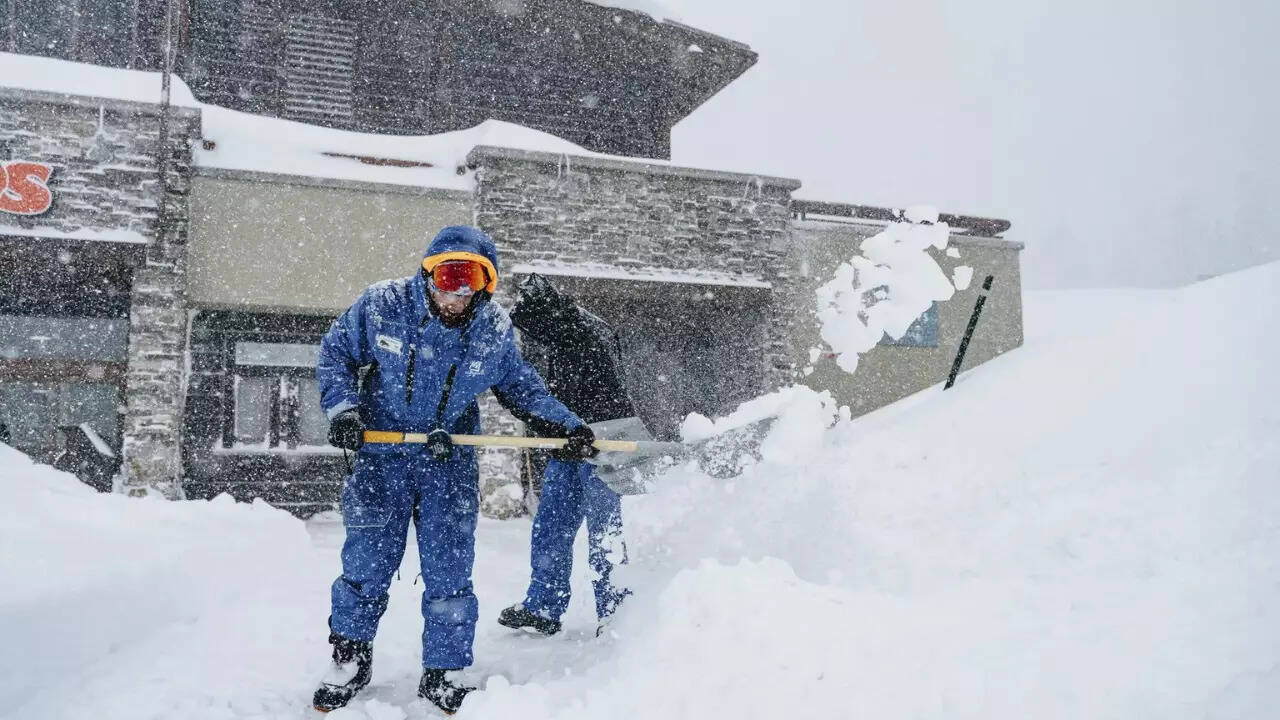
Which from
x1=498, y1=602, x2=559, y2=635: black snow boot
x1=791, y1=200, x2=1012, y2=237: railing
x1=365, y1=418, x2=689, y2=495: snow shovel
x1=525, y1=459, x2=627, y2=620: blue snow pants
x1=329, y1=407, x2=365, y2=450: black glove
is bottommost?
x1=498, y1=602, x2=559, y2=635: black snow boot

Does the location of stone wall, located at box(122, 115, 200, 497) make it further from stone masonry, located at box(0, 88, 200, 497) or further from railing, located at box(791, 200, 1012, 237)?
railing, located at box(791, 200, 1012, 237)

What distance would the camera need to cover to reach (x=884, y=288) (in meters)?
11.7

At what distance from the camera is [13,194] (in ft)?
24.8

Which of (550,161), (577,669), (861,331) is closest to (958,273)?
(861,331)

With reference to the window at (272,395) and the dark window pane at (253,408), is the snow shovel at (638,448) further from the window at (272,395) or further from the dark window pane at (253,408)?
the dark window pane at (253,408)

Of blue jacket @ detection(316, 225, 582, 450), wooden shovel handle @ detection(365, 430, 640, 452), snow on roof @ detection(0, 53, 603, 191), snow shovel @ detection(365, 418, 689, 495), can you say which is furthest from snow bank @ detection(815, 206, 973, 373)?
blue jacket @ detection(316, 225, 582, 450)

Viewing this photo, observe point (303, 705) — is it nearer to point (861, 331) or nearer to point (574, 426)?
point (574, 426)

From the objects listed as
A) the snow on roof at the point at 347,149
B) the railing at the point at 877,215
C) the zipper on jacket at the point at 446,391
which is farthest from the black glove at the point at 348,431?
the railing at the point at 877,215

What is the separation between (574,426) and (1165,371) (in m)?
3.54

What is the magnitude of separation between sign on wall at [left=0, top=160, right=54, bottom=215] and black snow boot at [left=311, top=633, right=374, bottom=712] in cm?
707

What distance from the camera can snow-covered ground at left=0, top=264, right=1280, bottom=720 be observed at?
2.57 metres

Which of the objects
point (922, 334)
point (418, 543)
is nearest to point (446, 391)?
point (418, 543)

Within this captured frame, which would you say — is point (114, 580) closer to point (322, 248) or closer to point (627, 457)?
point (627, 457)

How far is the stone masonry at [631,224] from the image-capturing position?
9438 mm
